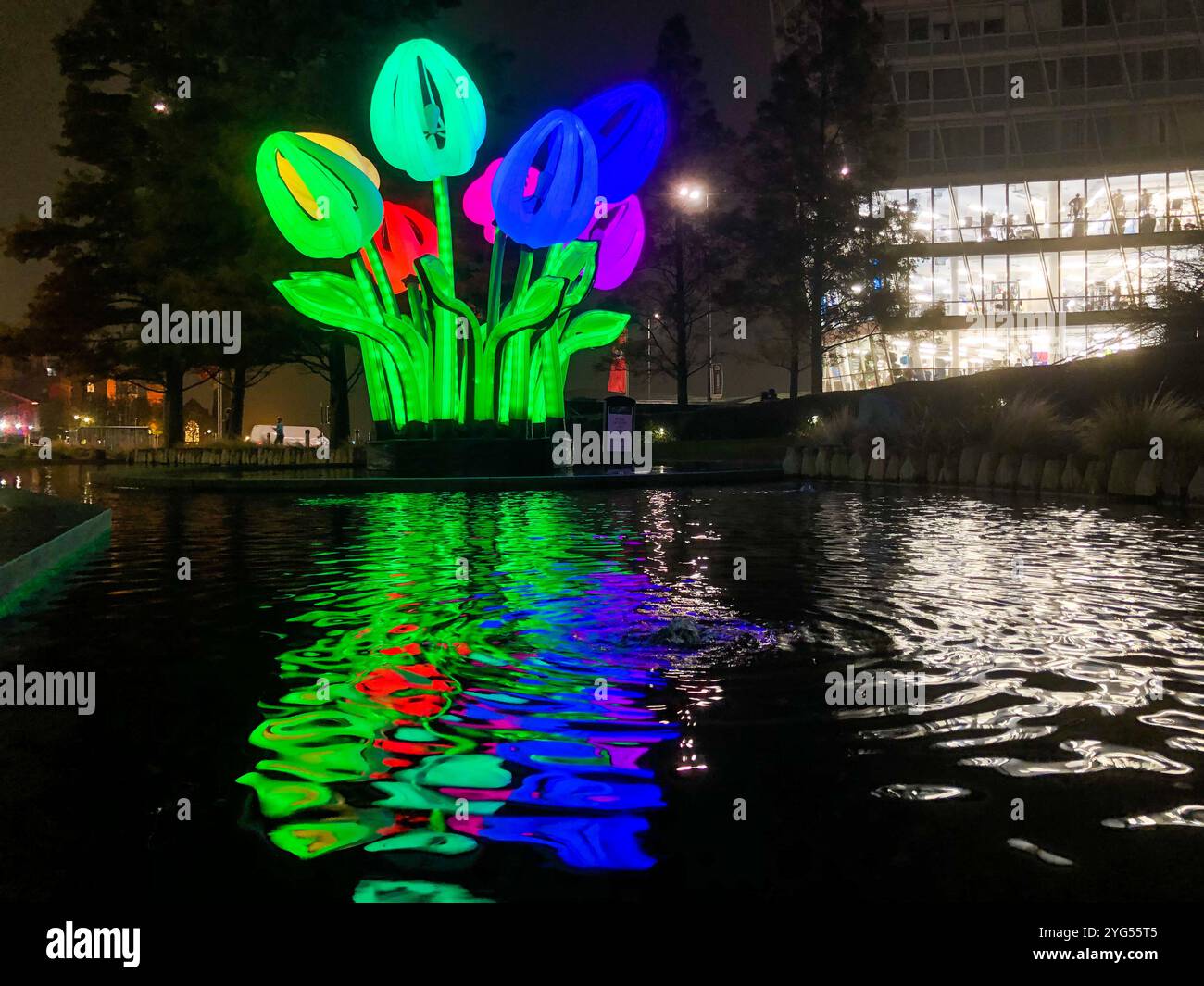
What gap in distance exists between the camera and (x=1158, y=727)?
4.64 meters

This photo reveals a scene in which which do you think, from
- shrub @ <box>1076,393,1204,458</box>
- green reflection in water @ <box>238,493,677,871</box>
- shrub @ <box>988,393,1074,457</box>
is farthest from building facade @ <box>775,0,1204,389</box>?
green reflection in water @ <box>238,493,677,871</box>

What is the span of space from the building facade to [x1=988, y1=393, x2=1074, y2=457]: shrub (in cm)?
2711

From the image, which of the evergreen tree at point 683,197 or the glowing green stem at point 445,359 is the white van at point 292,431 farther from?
the glowing green stem at point 445,359

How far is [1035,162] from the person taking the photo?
5178cm

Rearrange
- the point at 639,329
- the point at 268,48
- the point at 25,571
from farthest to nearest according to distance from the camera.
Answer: the point at 639,329, the point at 268,48, the point at 25,571

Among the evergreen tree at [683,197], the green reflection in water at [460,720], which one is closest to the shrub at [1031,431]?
the green reflection in water at [460,720]

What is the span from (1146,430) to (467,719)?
16.2 metres

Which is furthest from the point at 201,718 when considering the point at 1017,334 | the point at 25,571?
the point at 1017,334

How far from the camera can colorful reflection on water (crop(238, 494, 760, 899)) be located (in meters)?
3.57

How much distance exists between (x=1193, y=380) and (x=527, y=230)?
1428cm

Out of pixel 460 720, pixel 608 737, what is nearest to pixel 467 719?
pixel 460 720

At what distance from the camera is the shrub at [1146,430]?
17.5m

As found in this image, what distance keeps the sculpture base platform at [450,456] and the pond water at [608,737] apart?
14.3 meters
